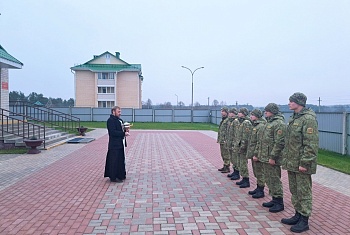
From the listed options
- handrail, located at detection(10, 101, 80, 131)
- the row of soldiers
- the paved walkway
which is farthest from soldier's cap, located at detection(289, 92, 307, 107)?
handrail, located at detection(10, 101, 80, 131)

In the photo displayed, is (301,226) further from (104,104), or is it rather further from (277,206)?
(104,104)

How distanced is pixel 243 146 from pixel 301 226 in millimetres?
2546

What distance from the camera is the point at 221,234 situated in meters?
4.11

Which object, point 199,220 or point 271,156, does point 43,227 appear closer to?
point 199,220

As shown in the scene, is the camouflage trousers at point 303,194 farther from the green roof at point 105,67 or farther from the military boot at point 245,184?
the green roof at point 105,67

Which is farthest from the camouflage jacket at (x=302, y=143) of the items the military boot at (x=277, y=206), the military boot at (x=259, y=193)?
the military boot at (x=259, y=193)

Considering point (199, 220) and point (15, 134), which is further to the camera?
point (15, 134)

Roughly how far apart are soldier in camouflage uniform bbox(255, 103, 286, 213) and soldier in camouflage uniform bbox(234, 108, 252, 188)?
105 centimetres

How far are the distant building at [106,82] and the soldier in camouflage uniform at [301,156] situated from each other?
138ft

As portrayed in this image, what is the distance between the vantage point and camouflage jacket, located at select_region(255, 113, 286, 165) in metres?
5.01

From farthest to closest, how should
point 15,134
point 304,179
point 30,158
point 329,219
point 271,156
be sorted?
point 15,134, point 30,158, point 271,156, point 329,219, point 304,179

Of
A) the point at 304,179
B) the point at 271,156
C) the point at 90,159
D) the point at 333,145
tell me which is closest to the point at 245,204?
the point at 271,156

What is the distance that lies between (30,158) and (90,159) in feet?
6.57

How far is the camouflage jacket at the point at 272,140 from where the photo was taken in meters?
5.01
